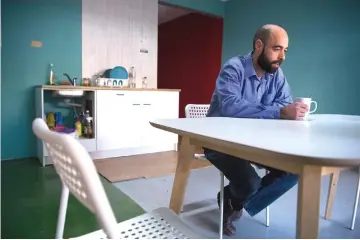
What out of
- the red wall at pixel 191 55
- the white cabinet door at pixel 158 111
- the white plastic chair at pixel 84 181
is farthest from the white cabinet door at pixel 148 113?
the white plastic chair at pixel 84 181

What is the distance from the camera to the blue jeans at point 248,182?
49.3 inches

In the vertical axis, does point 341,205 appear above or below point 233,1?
below

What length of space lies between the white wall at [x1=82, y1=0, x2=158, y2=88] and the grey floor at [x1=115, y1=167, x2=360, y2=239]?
1.90 m

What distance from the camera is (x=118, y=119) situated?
312 cm

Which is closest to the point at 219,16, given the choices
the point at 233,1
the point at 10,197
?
the point at 233,1

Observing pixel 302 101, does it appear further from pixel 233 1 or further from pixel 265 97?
pixel 233 1

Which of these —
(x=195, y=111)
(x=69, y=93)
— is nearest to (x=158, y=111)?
(x=69, y=93)

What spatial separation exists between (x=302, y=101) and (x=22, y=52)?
120 inches

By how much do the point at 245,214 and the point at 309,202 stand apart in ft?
4.23

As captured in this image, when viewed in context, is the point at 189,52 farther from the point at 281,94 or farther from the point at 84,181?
the point at 84,181

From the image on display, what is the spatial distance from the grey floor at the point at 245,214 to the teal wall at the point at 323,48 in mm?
1055

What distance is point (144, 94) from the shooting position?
3299mm

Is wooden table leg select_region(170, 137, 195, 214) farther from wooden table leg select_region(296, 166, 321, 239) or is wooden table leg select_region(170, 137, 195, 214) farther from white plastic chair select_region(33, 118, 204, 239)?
wooden table leg select_region(296, 166, 321, 239)

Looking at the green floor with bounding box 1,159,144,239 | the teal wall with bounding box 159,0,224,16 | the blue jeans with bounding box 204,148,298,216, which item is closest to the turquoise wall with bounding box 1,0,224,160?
the green floor with bounding box 1,159,144,239
